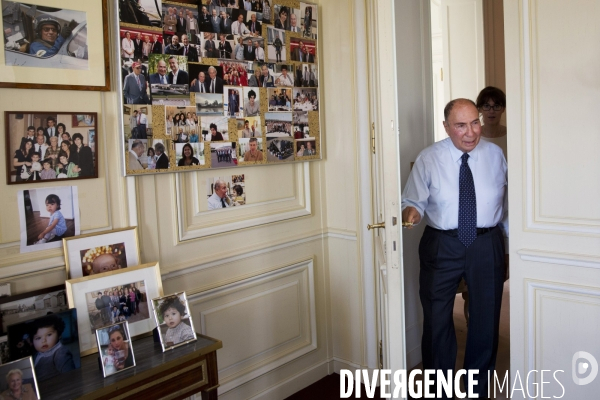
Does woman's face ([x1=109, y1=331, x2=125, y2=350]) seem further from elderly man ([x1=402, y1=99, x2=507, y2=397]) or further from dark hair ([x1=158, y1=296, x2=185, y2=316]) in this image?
elderly man ([x1=402, y1=99, x2=507, y2=397])

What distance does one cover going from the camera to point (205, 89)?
8.21 ft

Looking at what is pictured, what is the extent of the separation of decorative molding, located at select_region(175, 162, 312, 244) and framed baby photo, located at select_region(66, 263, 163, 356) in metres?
0.35

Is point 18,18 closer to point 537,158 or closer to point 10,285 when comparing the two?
point 10,285

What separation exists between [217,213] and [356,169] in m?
0.84

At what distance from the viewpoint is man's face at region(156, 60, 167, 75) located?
7.60 feet

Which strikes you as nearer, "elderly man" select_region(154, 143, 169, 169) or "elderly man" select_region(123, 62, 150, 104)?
"elderly man" select_region(123, 62, 150, 104)

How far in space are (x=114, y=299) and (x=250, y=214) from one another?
0.90 meters

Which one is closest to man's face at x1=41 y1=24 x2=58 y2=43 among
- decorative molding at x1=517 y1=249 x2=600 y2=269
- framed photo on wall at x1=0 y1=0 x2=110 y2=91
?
framed photo on wall at x1=0 y1=0 x2=110 y2=91

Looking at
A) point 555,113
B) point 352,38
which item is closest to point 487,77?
point 352,38

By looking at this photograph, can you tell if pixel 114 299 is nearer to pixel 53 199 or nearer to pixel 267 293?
pixel 53 199

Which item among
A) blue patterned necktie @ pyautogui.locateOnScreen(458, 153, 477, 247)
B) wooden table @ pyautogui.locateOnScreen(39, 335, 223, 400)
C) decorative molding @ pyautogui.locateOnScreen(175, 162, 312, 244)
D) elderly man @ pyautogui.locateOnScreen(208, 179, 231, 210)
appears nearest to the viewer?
wooden table @ pyautogui.locateOnScreen(39, 335, 223, 400)

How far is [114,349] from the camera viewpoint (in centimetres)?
184

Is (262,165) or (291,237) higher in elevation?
(262,165)

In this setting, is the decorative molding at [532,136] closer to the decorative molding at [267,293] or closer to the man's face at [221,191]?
the decorative molding at [267,293]
